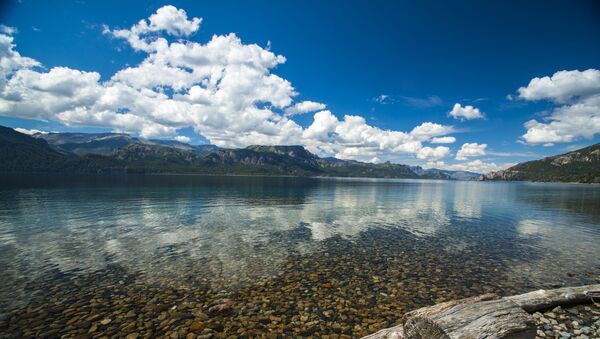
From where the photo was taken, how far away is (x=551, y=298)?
534 inches

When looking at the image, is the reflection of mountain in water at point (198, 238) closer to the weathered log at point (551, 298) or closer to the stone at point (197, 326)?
the stone at point (197, 326)

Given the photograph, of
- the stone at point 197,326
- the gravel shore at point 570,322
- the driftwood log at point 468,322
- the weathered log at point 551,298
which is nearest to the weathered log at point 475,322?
the driftwood log at point 468,322

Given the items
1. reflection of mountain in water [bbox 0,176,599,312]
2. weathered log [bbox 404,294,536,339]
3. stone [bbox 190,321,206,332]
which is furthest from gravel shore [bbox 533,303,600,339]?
stone [bbox 190,321,206,332]

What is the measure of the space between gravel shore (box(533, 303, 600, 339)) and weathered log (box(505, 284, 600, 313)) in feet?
0.85

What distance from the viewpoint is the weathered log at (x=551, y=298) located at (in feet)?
42.7

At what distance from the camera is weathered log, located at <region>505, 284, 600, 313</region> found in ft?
42.7

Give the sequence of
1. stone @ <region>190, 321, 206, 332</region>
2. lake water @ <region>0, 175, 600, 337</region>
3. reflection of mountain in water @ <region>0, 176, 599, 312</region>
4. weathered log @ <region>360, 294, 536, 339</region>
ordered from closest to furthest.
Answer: weathered log @ <region>360, 294, 536, 339</region>, stone @ <region>190, 321, 206, 332</region>, lake water @ <region>0, 175, 600, 337</region>, reflection of mountain in water @ <region>0, 176, 599, 312</region>

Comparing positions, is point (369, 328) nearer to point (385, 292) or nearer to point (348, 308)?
point (348, 308)

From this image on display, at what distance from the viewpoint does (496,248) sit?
94.9ft

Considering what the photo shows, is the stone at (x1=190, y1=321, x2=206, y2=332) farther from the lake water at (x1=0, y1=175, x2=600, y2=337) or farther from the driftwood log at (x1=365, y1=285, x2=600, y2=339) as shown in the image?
the driftwood log at (x1=365, y1=285, x2=600, y2=339)

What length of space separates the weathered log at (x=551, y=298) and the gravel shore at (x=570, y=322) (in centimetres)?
26

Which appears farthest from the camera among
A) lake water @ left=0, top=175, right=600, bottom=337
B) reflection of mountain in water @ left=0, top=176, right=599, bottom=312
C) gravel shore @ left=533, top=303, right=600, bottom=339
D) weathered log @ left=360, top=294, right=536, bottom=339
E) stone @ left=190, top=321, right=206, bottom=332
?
reflection of mountain in water @ left=0, top=176, right=599, bottom=312

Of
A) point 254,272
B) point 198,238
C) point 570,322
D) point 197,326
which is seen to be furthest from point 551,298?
point 198,238

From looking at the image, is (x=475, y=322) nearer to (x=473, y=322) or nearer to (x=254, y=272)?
(x=473, y=322)
